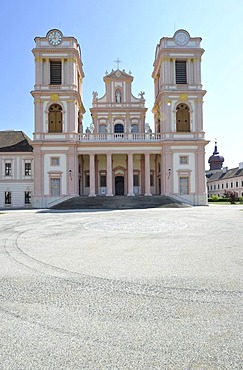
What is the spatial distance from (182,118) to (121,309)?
38.1m

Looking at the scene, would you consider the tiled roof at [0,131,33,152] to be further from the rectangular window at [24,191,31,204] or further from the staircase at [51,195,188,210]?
the staircase at [51,195,188,210]

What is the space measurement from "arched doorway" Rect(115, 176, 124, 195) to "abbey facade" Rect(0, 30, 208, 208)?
A: 4.89 feet

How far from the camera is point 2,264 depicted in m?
6.67

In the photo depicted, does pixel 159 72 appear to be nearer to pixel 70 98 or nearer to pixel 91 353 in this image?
pixel 70 98

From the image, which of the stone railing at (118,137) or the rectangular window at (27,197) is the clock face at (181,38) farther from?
the rectangular window at (27,197)

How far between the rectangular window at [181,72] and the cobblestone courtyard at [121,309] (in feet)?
117

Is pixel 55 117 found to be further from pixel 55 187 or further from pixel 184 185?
pixel 184 185

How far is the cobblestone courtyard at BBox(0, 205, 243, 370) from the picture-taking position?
295cm

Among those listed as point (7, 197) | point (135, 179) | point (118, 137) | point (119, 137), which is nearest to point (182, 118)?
point (119, 137)

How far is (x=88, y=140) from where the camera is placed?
3766cm

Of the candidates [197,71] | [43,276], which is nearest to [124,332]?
[43,276]

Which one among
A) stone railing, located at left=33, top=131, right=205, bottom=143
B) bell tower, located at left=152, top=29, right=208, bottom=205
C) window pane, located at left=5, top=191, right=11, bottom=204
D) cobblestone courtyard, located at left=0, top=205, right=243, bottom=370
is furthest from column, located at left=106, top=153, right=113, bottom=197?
cobblestone courtyard, located at left=0, top=205, right=243, bottom=370

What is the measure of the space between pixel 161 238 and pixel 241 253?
10.0ft

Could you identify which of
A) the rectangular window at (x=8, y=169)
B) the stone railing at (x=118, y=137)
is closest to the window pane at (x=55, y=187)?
the stone railing at (x=118, y=137)
